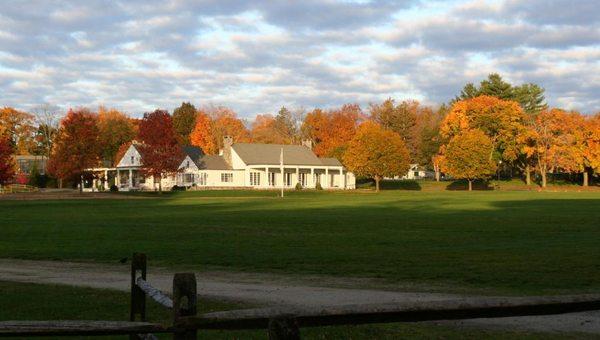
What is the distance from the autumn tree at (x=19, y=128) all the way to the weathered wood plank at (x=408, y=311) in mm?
125183

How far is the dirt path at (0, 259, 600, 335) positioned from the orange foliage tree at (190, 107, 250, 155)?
10597cm

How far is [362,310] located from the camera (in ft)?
12.5

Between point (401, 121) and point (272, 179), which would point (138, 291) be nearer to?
point (272, 179)

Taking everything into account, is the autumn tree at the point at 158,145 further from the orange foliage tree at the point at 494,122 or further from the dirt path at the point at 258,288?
the dirt path at the point at 258,288

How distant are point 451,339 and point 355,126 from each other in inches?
4660

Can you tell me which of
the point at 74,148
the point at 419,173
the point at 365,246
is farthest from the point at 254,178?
the point at 365,246

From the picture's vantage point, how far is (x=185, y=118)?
131 meters

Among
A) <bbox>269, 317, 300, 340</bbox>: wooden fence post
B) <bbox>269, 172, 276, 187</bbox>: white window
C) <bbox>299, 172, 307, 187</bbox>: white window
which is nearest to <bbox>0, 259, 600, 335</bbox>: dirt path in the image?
<bbox>269, 317, 300, 340</bbox>: wooden fence post

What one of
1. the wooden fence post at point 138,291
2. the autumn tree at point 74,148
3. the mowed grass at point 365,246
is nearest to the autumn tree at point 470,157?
the autumn tree at point 74,148

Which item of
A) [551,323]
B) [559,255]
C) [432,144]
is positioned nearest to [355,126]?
[432,144]

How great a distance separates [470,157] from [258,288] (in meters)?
81.8

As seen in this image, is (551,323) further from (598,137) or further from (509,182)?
(509,182)

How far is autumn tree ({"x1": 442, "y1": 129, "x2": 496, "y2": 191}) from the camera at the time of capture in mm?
→ 91625

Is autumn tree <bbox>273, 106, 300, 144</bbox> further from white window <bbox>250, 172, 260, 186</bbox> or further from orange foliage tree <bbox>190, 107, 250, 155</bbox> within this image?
white window <bbox>250, 172, 260, 186</bbox>
